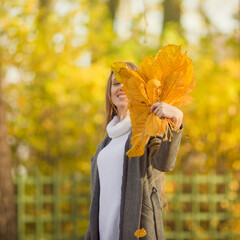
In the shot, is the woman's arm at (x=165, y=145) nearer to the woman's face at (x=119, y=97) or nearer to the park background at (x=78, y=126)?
the woman's face at (x=119, y=97)

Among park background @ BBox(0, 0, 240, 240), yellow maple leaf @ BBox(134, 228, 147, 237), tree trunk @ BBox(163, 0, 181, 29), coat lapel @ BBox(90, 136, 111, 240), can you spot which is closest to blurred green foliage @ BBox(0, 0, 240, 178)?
park background @ BBox(0, 0, 240, 240)

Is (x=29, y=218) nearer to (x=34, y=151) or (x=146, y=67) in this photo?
(x=34, y=151)

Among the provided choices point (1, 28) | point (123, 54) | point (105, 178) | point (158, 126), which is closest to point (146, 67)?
point (158, 126)

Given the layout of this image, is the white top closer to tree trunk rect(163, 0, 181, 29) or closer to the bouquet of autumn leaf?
the bouquet of autumn leaf

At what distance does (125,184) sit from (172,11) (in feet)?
26.4

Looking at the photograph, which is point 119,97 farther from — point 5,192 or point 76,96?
point 76,96

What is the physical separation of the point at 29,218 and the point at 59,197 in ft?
1.57

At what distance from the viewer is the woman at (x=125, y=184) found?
7.19ft

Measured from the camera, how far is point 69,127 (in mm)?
6570

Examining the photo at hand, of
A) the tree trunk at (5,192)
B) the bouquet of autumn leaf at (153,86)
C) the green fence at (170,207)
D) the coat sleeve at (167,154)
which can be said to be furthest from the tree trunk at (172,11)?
the bouquet of autumn leaf at (153,86)

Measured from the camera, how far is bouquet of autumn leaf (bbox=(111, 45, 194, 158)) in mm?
1874

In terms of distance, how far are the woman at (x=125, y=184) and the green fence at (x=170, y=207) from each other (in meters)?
3.74

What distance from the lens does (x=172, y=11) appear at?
9.77m

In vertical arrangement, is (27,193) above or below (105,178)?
below
